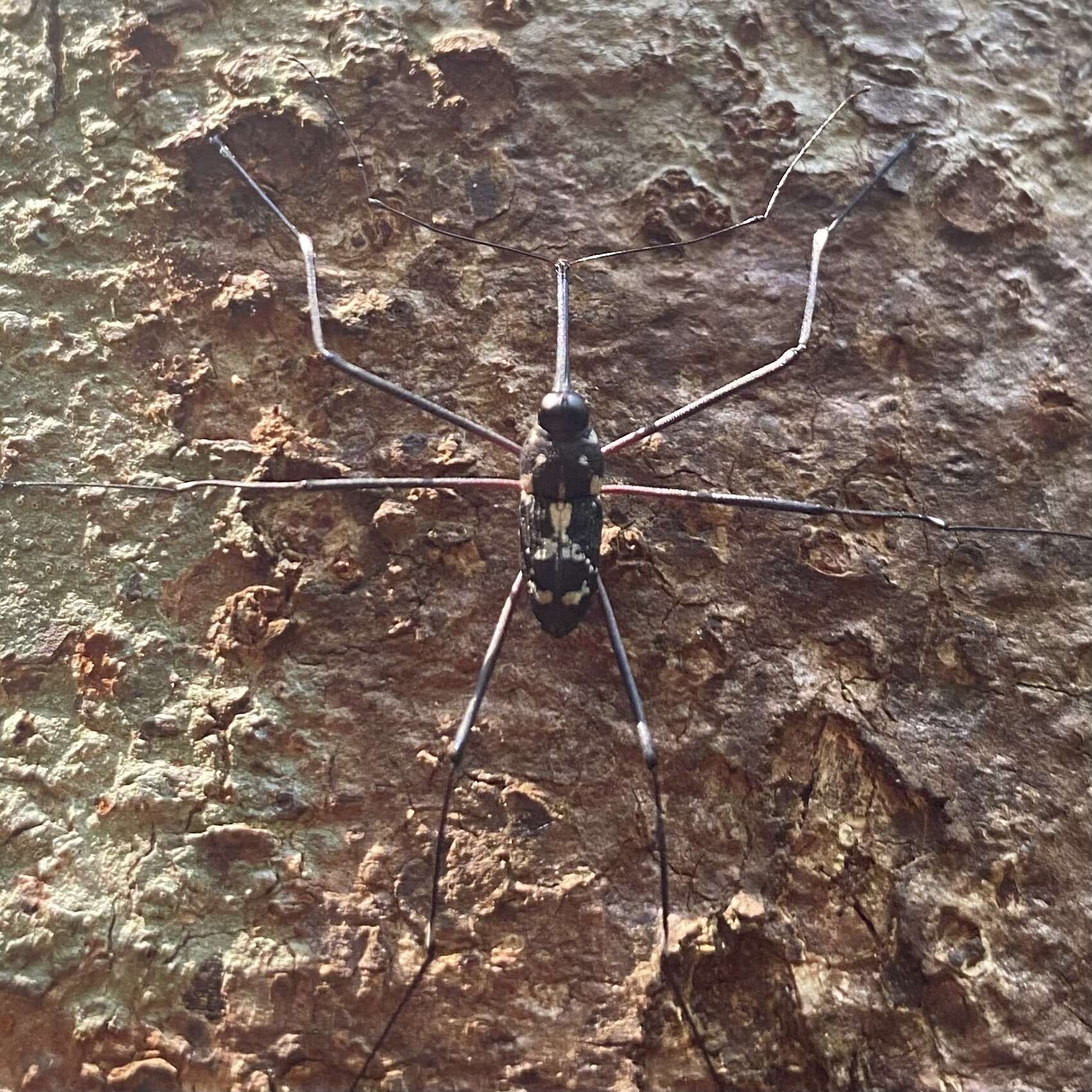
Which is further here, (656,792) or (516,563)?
(516,563)

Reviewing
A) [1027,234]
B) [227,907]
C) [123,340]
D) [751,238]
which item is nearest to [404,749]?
[227,907]

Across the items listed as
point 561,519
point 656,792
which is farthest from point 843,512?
point 656,792

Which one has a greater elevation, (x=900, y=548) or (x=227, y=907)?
(x=900, y=548)

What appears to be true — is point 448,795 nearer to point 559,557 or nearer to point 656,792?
point 656,792

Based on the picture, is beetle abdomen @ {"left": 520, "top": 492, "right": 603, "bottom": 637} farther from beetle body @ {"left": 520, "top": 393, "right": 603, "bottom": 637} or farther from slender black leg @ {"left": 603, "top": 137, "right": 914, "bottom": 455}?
slender black leg @ {"left": 603, "top": 137, "right": 914, "bottom": 455}

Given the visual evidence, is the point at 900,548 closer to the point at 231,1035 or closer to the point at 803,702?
the point at 803,702

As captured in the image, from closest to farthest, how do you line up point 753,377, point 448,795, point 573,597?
point 448,795 < point 573,597 < point 753,377

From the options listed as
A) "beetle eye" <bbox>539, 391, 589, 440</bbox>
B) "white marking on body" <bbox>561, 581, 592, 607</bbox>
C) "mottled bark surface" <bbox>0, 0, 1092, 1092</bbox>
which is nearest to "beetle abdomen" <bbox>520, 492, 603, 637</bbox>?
"white marking on body" <bbox>561, 581, 592, 607</bbox>
